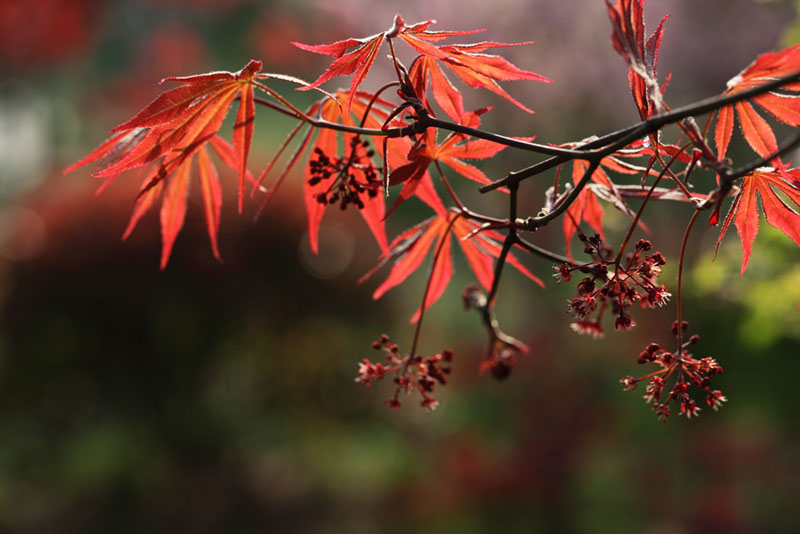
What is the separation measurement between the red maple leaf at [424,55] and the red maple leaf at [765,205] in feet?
0.62

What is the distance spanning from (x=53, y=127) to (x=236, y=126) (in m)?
12.5

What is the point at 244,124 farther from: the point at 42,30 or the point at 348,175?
the point at 42,30

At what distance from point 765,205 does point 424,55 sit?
1.05 ft

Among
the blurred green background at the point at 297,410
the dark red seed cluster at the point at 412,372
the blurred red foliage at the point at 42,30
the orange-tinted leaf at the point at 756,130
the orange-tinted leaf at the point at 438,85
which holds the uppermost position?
the blurred red foliage at the point at 42,30

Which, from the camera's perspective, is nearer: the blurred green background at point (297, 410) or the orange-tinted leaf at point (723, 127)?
the orange-tinted leaf at point (723, 127)

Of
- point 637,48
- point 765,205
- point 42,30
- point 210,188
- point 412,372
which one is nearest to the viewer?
point 637,48

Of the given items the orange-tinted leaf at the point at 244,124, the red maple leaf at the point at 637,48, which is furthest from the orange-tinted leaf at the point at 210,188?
the red maple leaf at the point at 637,48

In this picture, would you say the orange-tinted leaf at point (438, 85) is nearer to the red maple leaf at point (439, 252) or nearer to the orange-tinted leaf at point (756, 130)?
the red maple leaf at point (439, 252)

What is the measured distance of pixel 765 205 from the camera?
0.58 meters

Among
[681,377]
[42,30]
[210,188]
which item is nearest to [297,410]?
[210,188]

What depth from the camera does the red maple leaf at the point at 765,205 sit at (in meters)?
0.55

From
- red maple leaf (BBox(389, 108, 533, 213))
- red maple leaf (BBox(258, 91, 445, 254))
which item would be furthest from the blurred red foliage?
red maple leaf (BBox(389, 108, 533, 213))

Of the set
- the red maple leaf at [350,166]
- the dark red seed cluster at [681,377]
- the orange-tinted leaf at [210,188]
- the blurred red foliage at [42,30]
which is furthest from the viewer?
the blurred red foliage at [42,30]

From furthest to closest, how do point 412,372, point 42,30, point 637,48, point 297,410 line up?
point 42,30 < point 297,410 < point 412,372 < point 637,48
